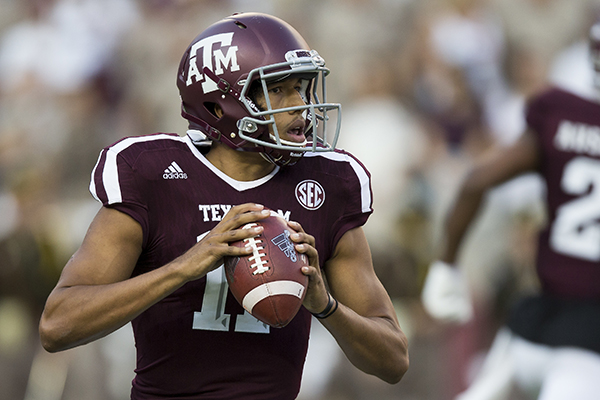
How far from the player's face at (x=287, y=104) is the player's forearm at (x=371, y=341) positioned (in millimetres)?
522

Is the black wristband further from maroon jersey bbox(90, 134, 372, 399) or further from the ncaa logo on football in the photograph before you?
the ncaa logo on football

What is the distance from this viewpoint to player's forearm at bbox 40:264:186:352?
198 centimetres

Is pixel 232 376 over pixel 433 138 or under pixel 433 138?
over

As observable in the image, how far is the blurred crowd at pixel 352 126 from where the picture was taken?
213 inches

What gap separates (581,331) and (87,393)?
10.6 ft

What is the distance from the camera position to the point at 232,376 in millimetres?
2219

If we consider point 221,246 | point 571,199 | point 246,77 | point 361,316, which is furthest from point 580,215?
point 221,246

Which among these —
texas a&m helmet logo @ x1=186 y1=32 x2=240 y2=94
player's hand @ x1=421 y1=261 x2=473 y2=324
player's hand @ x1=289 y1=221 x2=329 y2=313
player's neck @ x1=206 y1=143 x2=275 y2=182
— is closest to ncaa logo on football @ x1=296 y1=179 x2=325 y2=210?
player's neck @ x1=206 y1=143 x2=275 y2=182

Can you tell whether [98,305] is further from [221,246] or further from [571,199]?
[571,199]

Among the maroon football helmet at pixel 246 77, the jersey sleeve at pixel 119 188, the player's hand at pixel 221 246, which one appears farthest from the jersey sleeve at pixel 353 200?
the jersey sleeve at pixel 119 188

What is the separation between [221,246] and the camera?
6.38ft

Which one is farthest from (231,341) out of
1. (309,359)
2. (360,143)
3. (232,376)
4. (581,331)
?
(360,143)

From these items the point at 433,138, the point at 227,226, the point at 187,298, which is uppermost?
the point at 227,226

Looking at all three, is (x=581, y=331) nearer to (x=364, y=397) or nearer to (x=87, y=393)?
(x=364, y=397)
